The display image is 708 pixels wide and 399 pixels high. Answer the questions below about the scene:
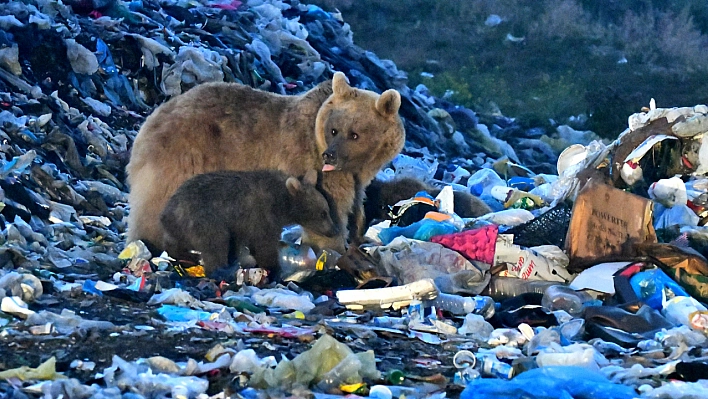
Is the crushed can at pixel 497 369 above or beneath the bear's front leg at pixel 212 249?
above

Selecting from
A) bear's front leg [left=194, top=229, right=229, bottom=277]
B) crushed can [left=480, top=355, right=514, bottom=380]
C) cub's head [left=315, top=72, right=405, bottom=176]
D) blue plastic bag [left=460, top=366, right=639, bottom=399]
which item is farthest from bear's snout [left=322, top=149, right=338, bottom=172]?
blue plastic bag [left=460, top=366, right=639, bottom=399]

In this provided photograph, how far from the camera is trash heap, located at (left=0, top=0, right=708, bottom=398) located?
448cm

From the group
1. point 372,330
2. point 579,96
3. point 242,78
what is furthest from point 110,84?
point 579,96

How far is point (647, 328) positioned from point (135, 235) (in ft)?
12.1

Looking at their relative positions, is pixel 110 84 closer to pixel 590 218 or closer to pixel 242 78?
pixel 242 78

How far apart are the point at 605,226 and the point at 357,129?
190 centimetres

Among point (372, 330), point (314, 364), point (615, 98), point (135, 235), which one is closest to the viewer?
point (314, 364)

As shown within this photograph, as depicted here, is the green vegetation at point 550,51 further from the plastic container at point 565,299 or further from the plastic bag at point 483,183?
the plastic container at point 565,299

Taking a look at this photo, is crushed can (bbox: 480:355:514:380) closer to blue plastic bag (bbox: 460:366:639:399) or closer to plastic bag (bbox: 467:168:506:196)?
blue plastic bag (bbox: 460:366:639:399)

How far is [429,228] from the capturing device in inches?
310

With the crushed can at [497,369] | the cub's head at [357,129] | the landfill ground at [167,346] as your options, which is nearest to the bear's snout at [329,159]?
the cub's head at [357,129]

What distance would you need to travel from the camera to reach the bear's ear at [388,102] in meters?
7.96

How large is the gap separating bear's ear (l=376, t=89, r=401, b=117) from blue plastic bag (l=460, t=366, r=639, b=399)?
3831mm

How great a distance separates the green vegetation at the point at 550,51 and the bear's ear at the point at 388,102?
10785 mm
